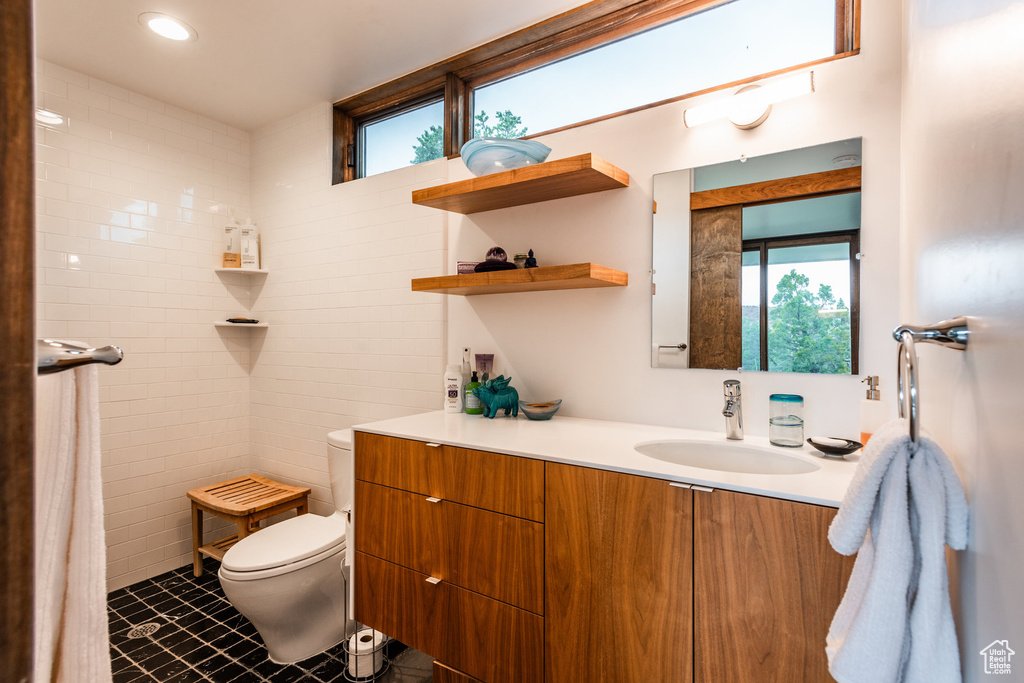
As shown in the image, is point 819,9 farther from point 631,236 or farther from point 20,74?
point 20,74

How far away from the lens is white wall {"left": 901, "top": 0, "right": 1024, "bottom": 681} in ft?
1.42

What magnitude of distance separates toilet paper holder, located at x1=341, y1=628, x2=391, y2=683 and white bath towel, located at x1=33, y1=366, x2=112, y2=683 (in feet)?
5.19

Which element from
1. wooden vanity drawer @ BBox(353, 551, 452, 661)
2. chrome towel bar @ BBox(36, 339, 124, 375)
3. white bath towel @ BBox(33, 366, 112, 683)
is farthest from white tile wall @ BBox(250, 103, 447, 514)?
chrome towel bar @ BBox(36, 339, 124, 375)

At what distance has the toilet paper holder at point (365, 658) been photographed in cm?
194

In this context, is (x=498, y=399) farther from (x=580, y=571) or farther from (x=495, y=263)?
(x=580, y=571)

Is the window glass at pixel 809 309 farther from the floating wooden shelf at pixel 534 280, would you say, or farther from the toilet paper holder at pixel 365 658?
the toilet paper holder at pixel 365 658

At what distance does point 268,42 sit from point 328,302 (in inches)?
49.0

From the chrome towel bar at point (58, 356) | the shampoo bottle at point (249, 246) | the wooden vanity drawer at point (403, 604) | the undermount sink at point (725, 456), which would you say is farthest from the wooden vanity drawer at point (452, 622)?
the shampoo bottle at point (249, 246)

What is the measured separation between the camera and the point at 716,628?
115 centimetres

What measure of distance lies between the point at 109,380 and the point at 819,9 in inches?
134

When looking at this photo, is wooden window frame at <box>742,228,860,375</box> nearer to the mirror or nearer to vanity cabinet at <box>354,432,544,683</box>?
the mirror

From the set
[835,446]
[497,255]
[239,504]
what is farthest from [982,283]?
[239,504]

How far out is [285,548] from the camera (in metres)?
2.01

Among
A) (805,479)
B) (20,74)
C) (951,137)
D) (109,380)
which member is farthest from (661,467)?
(109,380)
